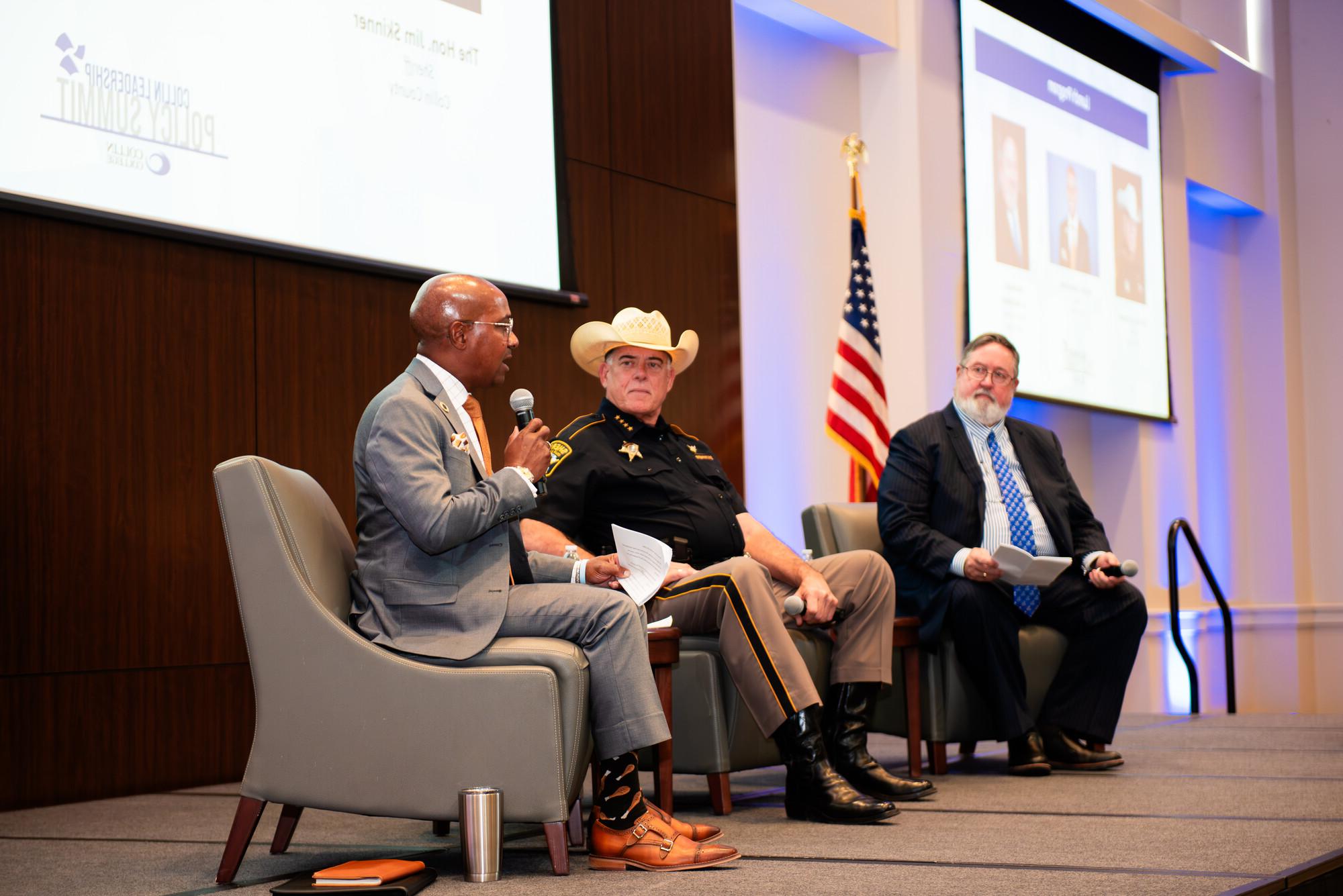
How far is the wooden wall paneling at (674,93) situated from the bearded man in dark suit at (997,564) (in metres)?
1.55

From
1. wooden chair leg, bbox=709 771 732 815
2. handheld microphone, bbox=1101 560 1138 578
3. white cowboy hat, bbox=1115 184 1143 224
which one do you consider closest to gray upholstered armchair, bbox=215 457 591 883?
wooden chair leg, bbox=709 771 732 815

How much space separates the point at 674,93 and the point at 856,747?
2.93 m

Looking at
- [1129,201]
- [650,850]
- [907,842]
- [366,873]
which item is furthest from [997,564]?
[1129,201]

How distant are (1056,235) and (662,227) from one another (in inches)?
116

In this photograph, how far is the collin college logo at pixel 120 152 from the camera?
11.6 ft

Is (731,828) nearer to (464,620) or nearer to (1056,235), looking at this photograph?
(464,620)

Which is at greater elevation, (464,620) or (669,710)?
(464,620)

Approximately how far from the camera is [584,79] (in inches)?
200

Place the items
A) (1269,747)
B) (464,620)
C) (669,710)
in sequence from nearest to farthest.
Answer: (464,620) < (669,710) < (1269,747)

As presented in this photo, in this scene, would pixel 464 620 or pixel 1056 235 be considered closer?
pixel 464 620

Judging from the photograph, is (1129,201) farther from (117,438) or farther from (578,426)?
(117,438)

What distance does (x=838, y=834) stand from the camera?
2.89m

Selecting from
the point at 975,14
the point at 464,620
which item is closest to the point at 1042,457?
the point at 464,620

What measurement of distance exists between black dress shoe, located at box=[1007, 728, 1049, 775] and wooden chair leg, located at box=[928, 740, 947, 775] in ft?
0.58
